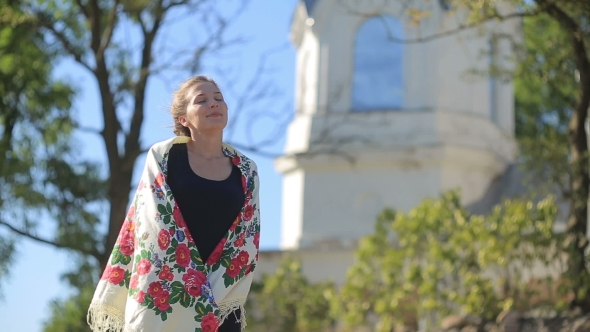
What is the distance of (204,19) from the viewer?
12117 mm

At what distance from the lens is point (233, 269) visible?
14.7ft

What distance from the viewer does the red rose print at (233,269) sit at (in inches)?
176

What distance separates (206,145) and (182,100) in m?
0.23

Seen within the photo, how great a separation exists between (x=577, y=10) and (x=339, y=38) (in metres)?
14.1

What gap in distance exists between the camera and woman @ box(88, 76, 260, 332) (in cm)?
436

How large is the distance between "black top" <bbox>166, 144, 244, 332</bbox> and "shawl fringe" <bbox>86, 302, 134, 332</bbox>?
43cm

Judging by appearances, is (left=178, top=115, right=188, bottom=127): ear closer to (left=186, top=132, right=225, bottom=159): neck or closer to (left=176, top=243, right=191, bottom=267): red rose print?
(left=186, top=132, right=225, bottom=159): neck

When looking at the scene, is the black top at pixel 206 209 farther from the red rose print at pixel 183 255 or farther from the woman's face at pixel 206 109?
the woman's face at pixel 206 109

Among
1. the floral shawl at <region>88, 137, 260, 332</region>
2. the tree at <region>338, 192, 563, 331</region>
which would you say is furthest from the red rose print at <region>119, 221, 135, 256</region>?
the tree at <region>338, 192, 563, 331</region>

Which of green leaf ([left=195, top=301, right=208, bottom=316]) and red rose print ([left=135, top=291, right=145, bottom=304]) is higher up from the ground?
red rose print ([left=135, top=291, right=145, bottom=304])

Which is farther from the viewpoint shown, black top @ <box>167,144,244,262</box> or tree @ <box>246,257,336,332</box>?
tree @ <box>246,257,336,332</box>

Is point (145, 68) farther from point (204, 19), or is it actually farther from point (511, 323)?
point (511, 323)

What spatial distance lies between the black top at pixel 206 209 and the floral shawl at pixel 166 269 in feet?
0.11

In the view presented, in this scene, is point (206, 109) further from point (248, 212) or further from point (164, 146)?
point (248, 212)
